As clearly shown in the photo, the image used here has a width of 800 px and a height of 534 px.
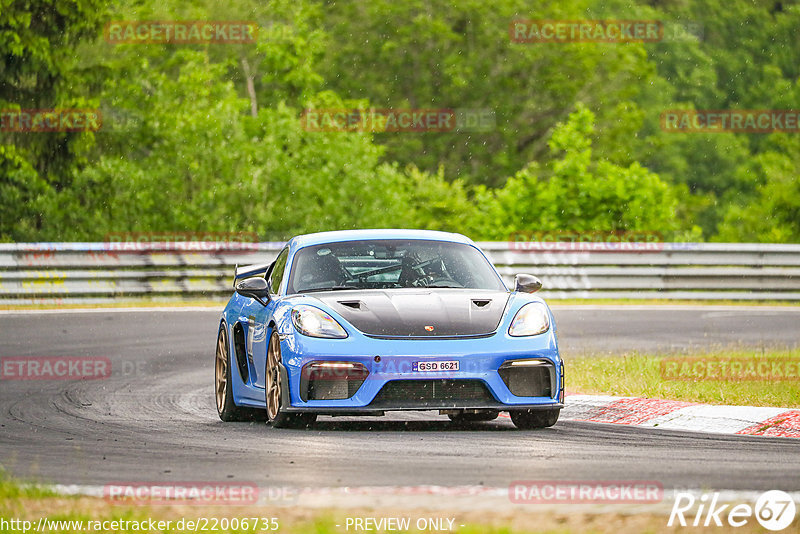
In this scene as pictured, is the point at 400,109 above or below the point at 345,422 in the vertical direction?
above

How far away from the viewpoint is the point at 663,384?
12.7 meters

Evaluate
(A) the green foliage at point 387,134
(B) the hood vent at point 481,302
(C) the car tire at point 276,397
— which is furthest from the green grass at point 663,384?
(A) the green foliage at point 387,134

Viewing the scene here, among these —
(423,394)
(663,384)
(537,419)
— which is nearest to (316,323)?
(423,394)

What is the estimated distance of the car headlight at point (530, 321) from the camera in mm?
9938

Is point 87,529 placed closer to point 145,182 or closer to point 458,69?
point 145,182

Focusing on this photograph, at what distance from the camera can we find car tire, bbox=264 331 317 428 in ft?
32.6

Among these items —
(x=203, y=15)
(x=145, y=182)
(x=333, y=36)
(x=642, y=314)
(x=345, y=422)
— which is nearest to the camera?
(x=345, y=422)

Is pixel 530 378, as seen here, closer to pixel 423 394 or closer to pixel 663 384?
pixel 423 394

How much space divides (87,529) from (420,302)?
424cm

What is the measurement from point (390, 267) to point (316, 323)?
133cm

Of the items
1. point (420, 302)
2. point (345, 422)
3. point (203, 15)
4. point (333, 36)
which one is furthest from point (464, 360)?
point (333, 36)

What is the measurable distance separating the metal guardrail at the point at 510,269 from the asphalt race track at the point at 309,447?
319 inches

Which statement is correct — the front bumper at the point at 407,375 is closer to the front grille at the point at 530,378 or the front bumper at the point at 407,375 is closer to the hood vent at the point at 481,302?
the front grille at the point at 530,378

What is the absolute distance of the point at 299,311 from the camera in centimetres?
995
